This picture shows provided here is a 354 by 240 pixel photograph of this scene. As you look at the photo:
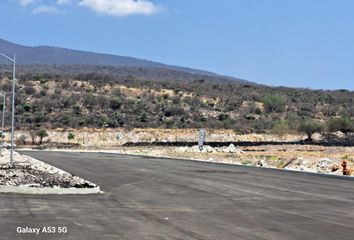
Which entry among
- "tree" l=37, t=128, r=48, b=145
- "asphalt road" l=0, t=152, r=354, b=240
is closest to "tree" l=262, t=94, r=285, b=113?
"tree" l=37, t=128, r=48, b=145

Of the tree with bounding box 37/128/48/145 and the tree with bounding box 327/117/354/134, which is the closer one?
the tree with bounding box 37/128/48/145

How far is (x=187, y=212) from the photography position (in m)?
16.4

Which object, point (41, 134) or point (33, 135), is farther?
point (33, 135)

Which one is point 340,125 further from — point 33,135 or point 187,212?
point 187,212

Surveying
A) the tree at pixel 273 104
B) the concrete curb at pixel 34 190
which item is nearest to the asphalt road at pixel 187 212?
the concrete curb at pixel 34 190

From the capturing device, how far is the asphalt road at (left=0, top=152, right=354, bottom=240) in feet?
41.7

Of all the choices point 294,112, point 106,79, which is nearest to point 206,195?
point 294,112

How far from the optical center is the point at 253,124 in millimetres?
96688

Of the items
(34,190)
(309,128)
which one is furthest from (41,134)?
(34,190)

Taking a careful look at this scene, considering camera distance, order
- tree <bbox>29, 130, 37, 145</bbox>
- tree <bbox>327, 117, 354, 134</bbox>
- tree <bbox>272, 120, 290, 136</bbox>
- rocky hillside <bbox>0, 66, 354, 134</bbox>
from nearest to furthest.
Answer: tree <bbox>29, 130, 37, 145</bbox> → tree <bbox>272, 120, 290, 136</bbox> → tree <bbox>327, 117, 354, 134</bbox> → rocky hillside <bbox>0, 66, 354, 134</bbox>

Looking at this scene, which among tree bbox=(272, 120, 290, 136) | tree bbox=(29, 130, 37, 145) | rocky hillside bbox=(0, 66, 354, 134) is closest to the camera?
tree bbox=(29, 130, 37, 145)

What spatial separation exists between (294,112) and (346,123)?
21347 mm

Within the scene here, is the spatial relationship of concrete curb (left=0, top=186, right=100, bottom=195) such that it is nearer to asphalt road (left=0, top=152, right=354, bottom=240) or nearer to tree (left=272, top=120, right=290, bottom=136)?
asphalt road (left=0, top=152, right=354, bottom=240)

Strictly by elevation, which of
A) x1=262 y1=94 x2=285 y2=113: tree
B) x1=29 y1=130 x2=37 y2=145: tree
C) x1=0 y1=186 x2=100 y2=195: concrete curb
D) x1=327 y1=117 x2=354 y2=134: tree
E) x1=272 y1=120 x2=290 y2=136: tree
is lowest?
x1=29 y1=130 x2=37 y2=145: tree
